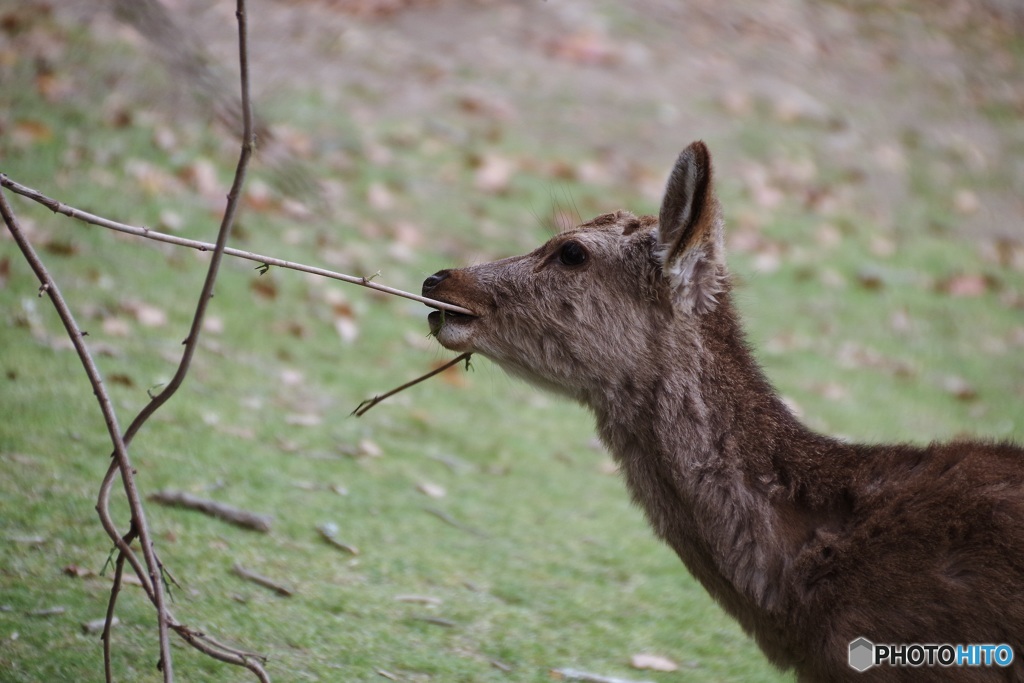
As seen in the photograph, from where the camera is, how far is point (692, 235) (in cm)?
360

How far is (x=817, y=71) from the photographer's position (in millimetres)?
13422

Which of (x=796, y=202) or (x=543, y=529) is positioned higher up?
(x=796, y=202)

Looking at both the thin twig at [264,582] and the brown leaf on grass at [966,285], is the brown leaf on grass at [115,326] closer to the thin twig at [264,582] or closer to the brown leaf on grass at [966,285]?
the thin twig at [264,582]

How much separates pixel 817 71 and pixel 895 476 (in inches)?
432

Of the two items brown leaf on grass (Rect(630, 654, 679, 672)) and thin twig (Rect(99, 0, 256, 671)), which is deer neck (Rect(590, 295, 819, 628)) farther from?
thin twig (Rect(99, 0, 256, 671))

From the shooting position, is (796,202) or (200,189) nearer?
(200,189)

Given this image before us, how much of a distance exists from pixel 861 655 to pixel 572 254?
62.5 inches

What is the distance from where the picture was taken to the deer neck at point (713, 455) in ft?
11.0

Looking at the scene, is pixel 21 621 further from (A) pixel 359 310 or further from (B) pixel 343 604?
(A) pixel 359 310

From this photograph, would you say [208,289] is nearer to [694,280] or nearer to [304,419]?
[694,280]

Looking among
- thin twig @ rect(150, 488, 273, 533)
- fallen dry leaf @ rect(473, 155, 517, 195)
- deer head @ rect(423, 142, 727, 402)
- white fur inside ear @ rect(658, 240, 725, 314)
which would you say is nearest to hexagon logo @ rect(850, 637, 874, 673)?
deer head @ rect(423, 142, 727, 402)

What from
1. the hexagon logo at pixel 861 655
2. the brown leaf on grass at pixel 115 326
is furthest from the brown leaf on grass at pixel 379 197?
the hexagon logo at pixel 861 655

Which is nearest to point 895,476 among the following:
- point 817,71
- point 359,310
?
point 359,310

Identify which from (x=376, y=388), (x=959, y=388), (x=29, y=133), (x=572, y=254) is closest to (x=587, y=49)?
(x=959, y=388)
